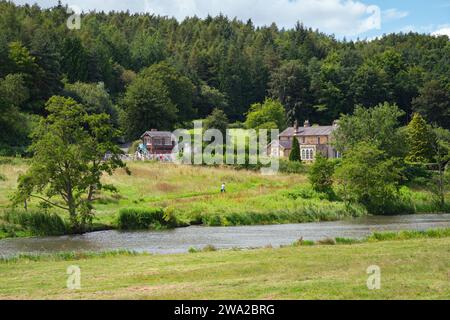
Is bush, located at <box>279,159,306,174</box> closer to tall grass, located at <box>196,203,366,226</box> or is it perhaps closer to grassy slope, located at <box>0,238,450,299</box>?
tall grass, located at <box>196,203,366,226</box>

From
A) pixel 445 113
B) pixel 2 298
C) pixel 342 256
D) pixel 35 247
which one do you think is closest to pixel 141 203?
pixel 35 247

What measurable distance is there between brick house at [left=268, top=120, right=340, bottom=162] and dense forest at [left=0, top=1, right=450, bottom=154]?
21501mm

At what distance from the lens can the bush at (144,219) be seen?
51.0 metres

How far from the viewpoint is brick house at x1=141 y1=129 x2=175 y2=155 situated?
112m

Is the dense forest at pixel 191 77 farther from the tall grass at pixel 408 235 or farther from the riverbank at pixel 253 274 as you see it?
the riverbank at pixel 253 274

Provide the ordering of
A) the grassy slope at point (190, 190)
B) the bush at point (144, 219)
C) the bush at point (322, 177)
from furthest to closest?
the bush at point (322, 177) < the grassy slope at point (190, 190) < the bush at point (144, 219)

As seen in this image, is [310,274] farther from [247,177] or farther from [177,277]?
[247,177]

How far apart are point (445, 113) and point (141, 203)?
97422 millimetres

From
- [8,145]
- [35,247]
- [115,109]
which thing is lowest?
[35,247]

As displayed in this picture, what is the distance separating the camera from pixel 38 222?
156 feet

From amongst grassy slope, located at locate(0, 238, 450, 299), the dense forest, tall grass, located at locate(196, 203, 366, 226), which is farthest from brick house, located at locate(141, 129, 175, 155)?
grassy slope, located at locate(0, 238, 450, 299)

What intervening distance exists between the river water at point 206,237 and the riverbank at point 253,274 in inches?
347

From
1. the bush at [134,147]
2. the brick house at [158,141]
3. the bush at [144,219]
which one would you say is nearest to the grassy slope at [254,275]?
the bush at [144,219]

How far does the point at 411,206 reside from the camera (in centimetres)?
6612
